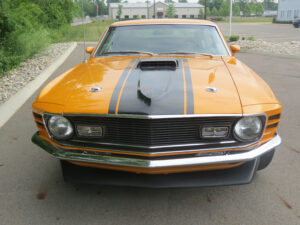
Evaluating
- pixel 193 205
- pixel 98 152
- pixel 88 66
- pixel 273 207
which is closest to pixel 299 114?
pixel 273 207

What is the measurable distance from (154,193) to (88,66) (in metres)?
1.53

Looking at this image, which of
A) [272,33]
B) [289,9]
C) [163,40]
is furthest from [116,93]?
[289,9]

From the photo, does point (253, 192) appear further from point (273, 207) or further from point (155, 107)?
point (155, 107)

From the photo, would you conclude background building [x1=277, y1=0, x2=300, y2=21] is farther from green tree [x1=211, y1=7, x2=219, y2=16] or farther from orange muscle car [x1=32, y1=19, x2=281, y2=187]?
orange muscle car [x1=32, y1=19, x2=281, y2=187]

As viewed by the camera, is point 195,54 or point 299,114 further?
point 299,114

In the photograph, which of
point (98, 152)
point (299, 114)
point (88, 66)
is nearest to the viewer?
point (98, 152)

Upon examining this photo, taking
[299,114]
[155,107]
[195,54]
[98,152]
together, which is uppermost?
[195,54]

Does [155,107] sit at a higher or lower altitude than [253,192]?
higher

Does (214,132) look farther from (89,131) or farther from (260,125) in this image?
(89,131)

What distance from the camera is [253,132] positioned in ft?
7.27

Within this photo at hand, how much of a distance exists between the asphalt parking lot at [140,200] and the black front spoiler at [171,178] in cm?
31

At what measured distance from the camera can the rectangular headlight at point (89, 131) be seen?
2.22 metres

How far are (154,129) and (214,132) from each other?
45 centimetres

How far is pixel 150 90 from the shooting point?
229 cm
